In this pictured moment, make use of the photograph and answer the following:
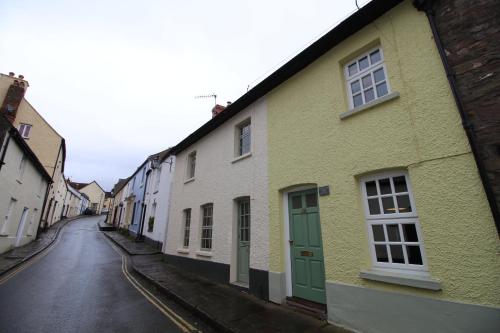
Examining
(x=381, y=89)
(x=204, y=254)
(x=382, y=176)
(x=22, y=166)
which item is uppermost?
(x=22, y=166)

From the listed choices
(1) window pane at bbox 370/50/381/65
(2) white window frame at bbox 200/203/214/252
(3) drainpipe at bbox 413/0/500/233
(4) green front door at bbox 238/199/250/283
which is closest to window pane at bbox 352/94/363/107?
(1) window pane at bbox 370/50/381/65

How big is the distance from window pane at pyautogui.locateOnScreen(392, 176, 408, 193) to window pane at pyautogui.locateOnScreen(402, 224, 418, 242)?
624 millimetres

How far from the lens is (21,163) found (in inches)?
483

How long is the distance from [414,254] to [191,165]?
9.93m

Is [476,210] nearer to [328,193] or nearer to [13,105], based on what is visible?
[328,193]

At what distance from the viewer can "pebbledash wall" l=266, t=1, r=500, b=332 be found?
3244 millimetres

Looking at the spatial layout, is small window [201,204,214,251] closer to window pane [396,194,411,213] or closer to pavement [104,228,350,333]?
pavement [104,228,350,333]

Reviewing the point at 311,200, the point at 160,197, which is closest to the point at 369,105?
the point at 311,200

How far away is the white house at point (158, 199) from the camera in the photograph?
46.8ft

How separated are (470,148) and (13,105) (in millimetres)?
23892

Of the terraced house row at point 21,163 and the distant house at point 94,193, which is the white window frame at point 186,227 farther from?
the distant house at point 94,193

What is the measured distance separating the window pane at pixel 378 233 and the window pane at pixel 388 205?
1.03ft

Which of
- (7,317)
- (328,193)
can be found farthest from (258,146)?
(7,317)

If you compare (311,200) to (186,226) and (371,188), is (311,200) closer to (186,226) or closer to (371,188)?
(371,188)
